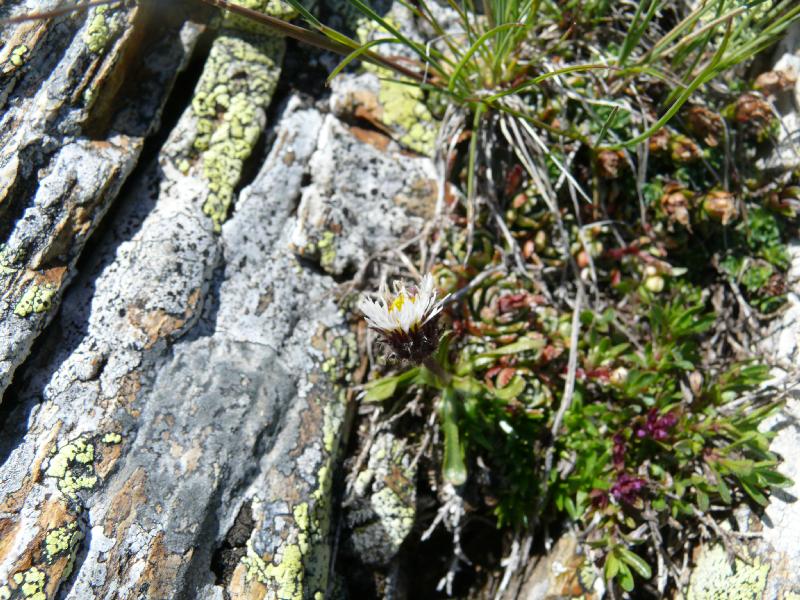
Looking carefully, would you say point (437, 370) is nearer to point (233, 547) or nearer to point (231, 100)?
point (233, 547)

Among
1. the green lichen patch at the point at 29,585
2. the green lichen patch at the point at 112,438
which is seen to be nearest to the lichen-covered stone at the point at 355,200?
the green lichen patch at the point at 112,438

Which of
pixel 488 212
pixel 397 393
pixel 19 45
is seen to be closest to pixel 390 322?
pixel 397 393

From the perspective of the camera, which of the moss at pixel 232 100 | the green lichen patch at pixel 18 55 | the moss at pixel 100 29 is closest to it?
the green lichen patch at pixel 18 55

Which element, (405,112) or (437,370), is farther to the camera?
(405,112)

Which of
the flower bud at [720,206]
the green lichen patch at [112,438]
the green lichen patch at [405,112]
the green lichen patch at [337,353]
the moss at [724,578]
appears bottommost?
the moss at [724,578]

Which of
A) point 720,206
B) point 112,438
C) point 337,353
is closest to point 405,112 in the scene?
point 337,353

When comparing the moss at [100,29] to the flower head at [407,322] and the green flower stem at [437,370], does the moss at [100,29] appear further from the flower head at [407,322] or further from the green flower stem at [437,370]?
the green flower stem at [437,370]

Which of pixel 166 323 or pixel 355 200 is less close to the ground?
pixel 355 200
